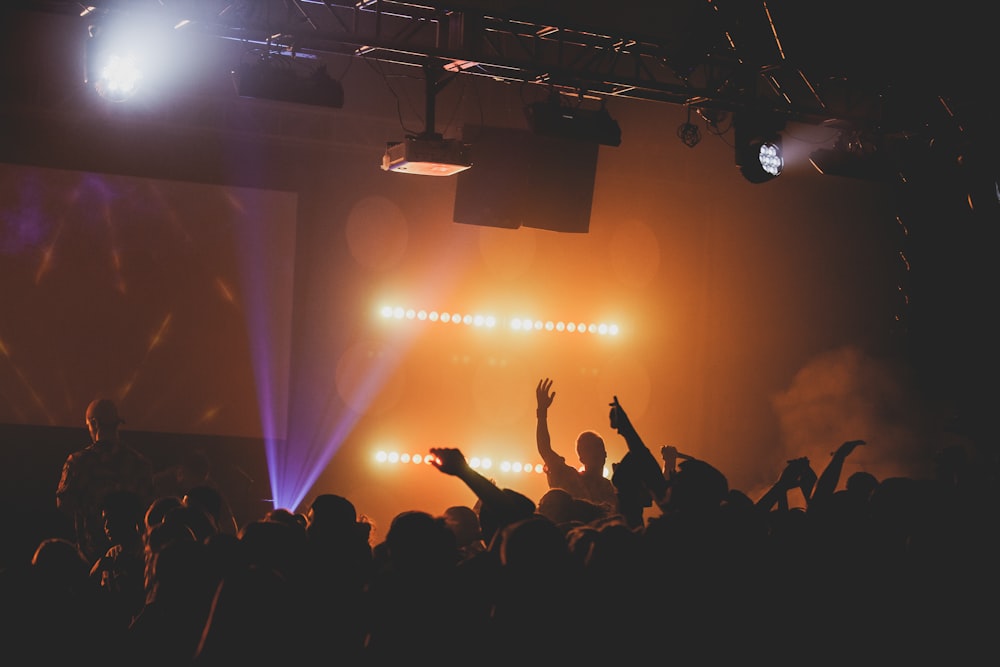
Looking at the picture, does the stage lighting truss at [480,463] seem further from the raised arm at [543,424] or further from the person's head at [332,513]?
the person's head at [332,513]

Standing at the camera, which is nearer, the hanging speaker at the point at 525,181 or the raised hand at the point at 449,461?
the raised hand at the point at 449,461

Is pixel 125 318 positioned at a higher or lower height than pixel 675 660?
higher

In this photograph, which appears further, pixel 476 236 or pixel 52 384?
pixel 476 236

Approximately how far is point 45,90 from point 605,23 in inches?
147

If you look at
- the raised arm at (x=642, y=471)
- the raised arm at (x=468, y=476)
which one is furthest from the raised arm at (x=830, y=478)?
the raised arm at (x=468, y=476)

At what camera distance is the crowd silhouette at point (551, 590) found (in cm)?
214

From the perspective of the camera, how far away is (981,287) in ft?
26.2

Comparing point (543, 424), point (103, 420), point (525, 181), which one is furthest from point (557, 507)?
point (525, 181)

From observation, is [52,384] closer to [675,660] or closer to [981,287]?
[675,660]

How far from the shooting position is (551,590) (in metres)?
2.14

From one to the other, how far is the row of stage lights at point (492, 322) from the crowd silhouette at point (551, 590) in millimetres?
5279

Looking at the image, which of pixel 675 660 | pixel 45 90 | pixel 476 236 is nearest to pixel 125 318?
pixel 45 90

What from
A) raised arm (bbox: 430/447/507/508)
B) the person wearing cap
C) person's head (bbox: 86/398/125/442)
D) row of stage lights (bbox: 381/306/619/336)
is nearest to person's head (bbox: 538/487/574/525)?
raised arm (bbox: 430/447/507/508)

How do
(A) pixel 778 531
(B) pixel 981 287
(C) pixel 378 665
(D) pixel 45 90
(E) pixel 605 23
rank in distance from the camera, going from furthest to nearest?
(B) pixel 981 287 < (D) pixel 45 90 < (E) pixel 605 23 < (A) pixel 778 531 < (C) pixel 378 665
